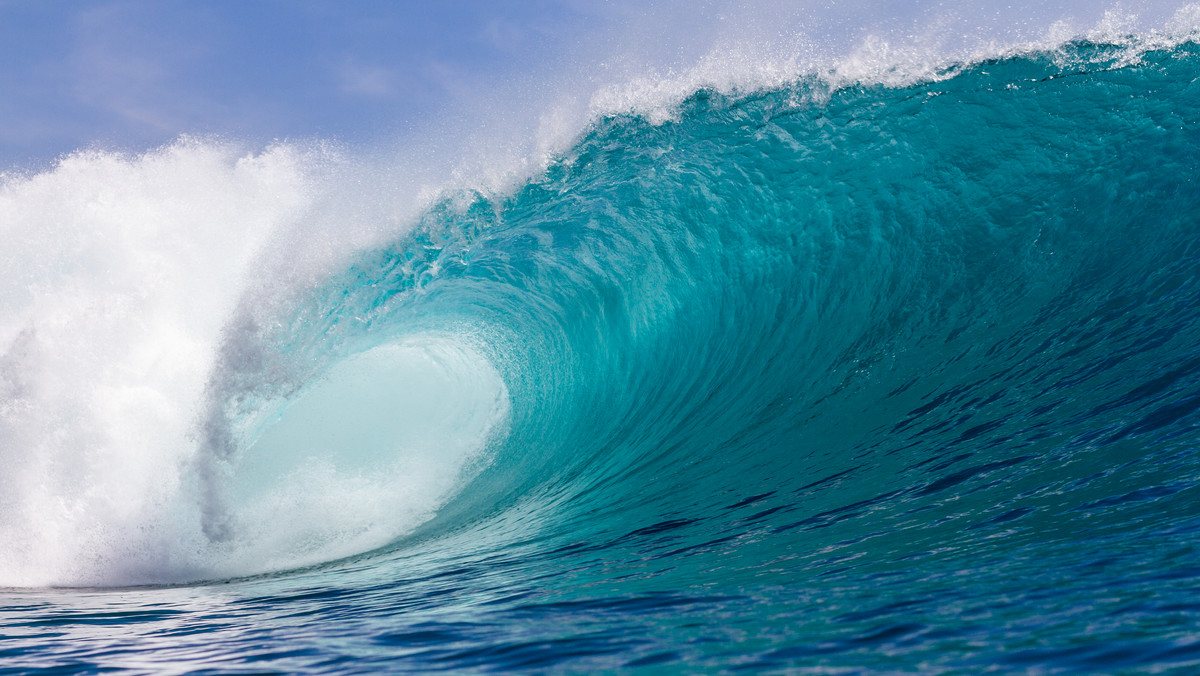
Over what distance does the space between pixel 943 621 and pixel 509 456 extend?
689cm

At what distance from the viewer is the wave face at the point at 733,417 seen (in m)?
2.81

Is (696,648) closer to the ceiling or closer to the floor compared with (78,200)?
closer to the floor

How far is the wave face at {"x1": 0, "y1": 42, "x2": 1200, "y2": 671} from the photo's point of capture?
2811 mm

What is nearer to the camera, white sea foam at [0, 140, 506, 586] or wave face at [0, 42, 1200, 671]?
wave face at [0, 42, 1200, 671]

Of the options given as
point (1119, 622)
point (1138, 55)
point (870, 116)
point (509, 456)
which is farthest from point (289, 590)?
point (1138, 55)

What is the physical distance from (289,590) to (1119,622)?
4.61 meters

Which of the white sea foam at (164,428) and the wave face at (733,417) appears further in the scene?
the white sea foam at (164,428)

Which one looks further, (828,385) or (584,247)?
(584,247)

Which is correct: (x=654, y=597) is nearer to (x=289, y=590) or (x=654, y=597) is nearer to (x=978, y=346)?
(x=289, y=590)

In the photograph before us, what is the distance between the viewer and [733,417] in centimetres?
720

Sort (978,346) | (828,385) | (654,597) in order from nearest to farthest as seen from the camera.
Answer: (654,597) < (978,346) < (828,385)

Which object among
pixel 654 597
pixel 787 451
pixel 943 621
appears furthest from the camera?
pixel 787 451

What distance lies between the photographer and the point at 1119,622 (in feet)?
6.88

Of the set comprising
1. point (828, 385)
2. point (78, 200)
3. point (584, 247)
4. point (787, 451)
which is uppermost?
point (78, 200)
